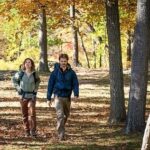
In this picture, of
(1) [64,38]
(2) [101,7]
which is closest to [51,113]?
(2) [101,7]

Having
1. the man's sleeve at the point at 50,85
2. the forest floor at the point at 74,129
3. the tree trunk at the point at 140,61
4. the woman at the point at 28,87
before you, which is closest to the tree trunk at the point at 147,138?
the forest floor at the point at 74,129

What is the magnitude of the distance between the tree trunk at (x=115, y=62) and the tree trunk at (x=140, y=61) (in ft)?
5.92

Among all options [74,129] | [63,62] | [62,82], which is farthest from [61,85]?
[74,129]

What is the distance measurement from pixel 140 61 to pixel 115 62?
Answer: 6.57ft

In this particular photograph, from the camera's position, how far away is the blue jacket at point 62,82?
1209 cm

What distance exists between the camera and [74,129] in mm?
13992

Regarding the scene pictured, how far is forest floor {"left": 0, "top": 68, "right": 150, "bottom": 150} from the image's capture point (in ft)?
38.6

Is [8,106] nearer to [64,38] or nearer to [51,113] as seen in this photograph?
[51,113]

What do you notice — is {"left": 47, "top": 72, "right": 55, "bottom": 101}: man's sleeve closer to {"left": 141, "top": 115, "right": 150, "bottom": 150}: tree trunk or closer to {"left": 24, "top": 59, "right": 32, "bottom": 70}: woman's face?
{"left": 24, "top": 59, "right": 32, "bottom": 70}: woman's face

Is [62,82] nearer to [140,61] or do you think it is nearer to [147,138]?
[140,61]

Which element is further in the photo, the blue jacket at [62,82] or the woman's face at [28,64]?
the woman's face at [28,64]

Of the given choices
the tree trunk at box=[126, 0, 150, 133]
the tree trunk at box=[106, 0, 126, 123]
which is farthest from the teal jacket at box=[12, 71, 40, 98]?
the tree trunk at box=[106, 0, 126, 123]

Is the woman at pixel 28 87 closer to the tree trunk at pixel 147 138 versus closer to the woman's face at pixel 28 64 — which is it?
the woman's face at pixel 28 64

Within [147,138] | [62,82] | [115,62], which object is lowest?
[147,138]
